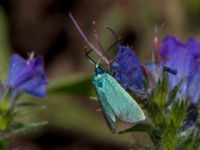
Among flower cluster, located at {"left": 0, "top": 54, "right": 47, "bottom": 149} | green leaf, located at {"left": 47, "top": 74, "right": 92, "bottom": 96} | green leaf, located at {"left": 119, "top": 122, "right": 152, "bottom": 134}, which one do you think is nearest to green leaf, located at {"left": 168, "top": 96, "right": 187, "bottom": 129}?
green leaf, located at {"left": 119, "top": 122, "right": 152, "bottom": 134}

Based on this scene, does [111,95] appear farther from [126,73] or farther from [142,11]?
[142,11]

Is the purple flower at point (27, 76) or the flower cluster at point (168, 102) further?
the purple flower at point (27, 76)


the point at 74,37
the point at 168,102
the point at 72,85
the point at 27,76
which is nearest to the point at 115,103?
the point at 168,102

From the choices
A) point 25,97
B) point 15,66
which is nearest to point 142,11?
point 25,97

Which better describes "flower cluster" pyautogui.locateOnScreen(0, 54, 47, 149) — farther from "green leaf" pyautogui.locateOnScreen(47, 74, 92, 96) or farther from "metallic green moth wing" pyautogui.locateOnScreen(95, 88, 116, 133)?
"green leaf" pyautogui.locateOnScreen(47, 74, 92, 96)

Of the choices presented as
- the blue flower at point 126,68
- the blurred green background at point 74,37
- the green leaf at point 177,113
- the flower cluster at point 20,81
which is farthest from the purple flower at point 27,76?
the blurred green background at point 74,37

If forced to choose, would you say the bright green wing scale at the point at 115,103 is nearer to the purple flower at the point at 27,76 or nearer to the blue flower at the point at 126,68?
the blue flower at the point at 126,68

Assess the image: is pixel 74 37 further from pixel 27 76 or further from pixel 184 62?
Result: pixel 184 62
